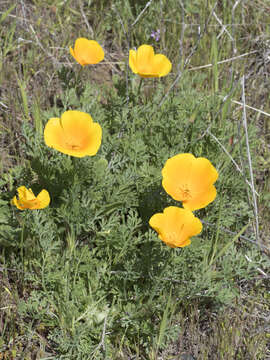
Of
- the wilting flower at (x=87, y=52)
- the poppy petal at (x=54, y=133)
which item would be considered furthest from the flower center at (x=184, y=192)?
the wilting flower at (x=87, y=52)

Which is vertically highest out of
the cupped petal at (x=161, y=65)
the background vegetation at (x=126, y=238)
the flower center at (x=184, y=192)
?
the cupped petal at (x=161, y=65)

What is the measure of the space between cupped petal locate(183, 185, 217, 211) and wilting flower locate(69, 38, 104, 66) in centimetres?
99

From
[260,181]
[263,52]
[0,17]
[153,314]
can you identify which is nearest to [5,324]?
[153,314]

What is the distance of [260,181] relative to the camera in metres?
3.06

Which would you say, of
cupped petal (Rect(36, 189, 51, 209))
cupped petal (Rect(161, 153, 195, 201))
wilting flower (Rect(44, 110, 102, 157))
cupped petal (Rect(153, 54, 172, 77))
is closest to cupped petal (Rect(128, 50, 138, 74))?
cupped petal (Rect(153, 54, 172, 77))

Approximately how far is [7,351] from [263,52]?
2.72m

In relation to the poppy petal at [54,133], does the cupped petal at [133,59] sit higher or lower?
higher

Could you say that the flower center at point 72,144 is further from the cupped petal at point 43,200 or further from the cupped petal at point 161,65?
the cupped petal at point 161,65

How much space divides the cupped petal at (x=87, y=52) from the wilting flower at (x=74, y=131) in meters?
0.45

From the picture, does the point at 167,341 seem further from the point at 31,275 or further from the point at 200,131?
the point at 200,131

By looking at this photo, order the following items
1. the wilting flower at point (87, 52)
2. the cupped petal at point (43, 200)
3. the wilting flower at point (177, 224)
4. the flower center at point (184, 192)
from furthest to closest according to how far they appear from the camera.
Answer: the wilting flower at point (87, 52) < the flower center at point (184, 192) < the cupped petal at point (43, 200) < the wilting flower at point (177, 224)

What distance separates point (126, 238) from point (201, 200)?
1.56 feet

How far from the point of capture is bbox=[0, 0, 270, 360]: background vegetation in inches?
85.7

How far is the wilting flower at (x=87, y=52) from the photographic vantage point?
8.48 ft
